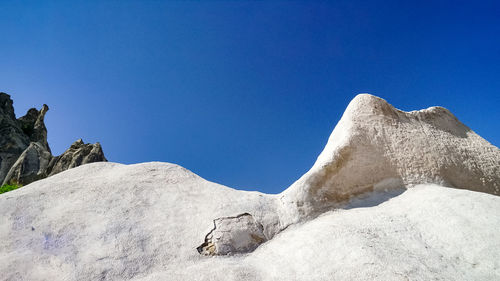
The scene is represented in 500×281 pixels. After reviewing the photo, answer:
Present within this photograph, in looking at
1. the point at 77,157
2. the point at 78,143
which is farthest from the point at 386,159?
the point at 78,143

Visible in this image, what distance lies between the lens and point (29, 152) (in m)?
25.3

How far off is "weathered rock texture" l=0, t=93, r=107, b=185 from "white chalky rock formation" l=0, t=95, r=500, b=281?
19.0 metres

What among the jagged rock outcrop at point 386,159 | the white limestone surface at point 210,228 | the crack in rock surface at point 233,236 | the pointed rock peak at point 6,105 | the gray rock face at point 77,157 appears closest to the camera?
the white limestone surface at point 210,228

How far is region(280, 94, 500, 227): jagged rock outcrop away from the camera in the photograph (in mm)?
5086

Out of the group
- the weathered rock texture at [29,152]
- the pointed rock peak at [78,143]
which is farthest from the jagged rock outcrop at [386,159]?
the pointed rock peak at [78,143]

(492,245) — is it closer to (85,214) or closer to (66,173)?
(85,214)

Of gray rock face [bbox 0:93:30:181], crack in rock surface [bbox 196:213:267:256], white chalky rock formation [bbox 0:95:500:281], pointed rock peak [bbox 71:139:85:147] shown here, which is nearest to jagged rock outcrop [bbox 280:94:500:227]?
white chalky rock formation [bbox 0:95:500:281]

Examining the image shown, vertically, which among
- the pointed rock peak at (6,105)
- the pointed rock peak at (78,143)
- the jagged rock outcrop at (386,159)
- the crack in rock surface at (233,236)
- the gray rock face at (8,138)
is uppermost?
the pointed rock peak at (6,105)

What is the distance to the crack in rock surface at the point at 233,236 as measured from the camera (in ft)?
14.4

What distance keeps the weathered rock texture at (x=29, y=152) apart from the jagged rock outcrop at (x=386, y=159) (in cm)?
2056

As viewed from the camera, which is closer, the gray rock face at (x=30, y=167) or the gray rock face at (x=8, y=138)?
the gray rock face at (x=30, y=167)

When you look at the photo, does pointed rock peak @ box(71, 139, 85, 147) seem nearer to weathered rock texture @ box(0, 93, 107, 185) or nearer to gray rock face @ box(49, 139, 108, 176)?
weathered rock texture @ box(0, 93, 107, 185)

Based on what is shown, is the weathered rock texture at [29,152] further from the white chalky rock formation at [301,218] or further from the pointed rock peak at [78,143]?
the white chalky rock formation at [301,218]

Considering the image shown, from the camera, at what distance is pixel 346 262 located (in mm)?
3666
